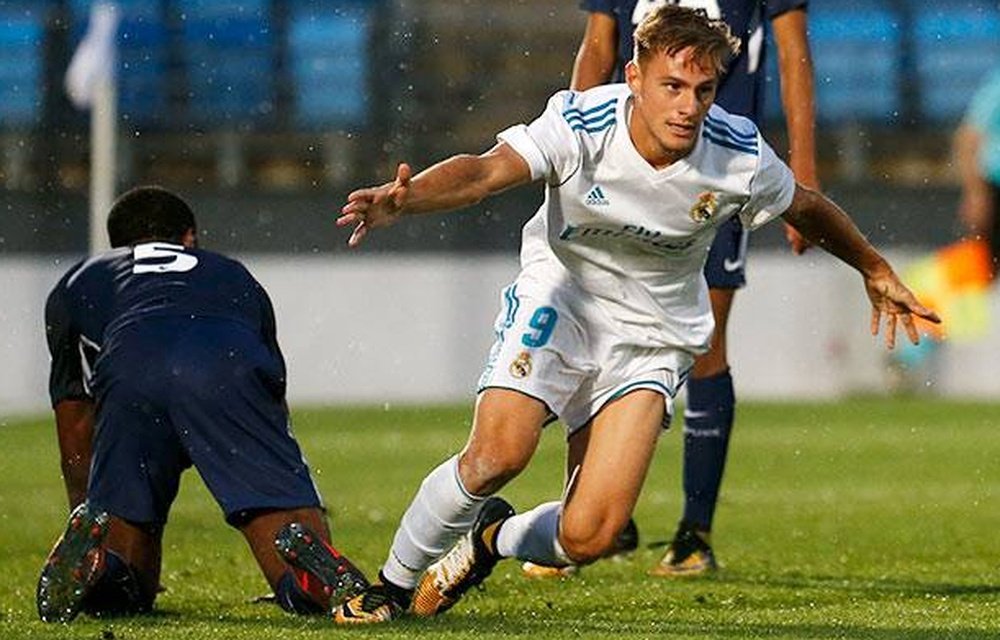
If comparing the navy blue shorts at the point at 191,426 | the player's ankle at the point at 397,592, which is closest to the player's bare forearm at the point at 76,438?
the navy blue shorts at the point at 191,426

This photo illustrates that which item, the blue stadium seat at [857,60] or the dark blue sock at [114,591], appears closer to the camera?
the dark blue sock at [114,591]

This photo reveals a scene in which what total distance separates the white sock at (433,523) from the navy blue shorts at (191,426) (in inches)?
16.5

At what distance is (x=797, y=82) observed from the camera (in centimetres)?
785

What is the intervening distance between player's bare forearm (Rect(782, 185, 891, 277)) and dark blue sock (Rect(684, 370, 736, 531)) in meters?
1.59

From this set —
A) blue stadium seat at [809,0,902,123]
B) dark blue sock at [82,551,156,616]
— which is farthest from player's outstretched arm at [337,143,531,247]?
blue stadium seat at [809,0,902,123]

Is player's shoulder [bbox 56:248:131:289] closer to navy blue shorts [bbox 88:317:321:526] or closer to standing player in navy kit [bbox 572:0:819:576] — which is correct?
navy blue shorts [bbox 88:317:321:526]

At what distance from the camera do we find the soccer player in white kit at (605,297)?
236 inches

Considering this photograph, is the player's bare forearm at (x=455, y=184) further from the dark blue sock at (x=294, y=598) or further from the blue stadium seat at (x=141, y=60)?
the blue stadium seat at (x=141, y=60)

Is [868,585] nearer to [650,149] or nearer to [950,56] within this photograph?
[650,149]

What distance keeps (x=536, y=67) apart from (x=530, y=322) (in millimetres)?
16524

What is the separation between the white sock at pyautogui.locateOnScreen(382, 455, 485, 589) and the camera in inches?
241

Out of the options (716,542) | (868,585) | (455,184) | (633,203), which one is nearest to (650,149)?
(633,203)

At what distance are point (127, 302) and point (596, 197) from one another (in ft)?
A: 4.80

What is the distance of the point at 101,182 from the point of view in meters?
19.3
